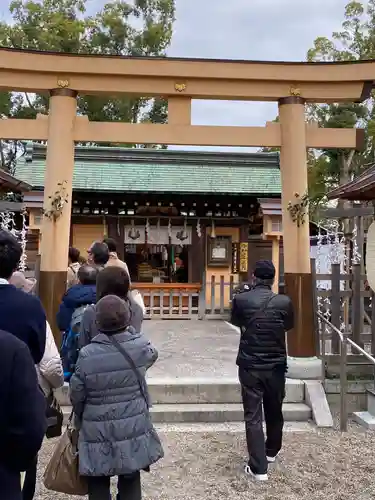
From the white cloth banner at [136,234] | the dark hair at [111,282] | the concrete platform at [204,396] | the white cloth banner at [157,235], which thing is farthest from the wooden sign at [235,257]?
the dark hair at [111,282]

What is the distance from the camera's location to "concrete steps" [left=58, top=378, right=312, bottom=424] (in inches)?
228

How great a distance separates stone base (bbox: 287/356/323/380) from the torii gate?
152 mm

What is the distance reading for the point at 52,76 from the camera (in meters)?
6.89

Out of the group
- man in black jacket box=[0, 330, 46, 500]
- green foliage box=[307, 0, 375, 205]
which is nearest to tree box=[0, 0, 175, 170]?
green foliage box=[307, 0, 375, 205]

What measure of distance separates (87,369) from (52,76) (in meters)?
5.40

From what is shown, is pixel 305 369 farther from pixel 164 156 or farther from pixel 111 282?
pixel 164 156

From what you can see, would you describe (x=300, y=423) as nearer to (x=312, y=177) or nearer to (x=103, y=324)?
(x=103, y=324)

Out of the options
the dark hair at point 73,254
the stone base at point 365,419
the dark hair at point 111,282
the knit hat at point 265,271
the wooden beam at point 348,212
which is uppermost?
the wooden beam at point 348,212

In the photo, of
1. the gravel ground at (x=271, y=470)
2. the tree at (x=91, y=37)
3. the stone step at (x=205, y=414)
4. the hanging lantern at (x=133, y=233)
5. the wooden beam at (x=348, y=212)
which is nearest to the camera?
A: the gravel ground at (x=271, y=470)

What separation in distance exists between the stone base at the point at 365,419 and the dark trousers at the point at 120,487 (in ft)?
11.9

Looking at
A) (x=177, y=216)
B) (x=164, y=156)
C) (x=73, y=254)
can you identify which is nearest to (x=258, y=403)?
(x=73, y=254)

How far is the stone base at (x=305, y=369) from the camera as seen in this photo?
643cm

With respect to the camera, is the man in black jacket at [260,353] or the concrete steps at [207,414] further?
the concrete steps at [207,414]

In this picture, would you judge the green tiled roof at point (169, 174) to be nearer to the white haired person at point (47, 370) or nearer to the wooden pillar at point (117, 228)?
the wooden pillar at point (117, 228)
